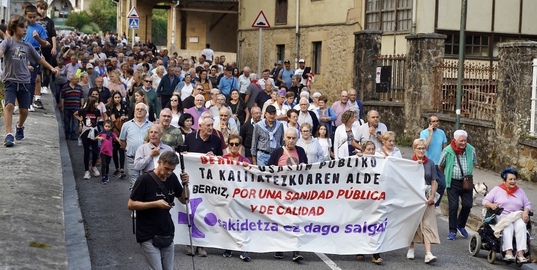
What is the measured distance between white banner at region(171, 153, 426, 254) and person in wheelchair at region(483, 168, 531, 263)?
981 mm

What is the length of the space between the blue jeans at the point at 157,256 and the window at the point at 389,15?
70.3ft

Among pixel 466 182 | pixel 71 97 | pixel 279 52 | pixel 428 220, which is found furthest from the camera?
pixel 279 52

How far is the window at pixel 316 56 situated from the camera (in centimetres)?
3597

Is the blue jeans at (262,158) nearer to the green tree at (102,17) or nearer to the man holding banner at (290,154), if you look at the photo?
the man holding banner at (290,154)

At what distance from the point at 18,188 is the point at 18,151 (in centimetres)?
248

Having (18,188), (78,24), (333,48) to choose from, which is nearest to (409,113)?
(333,48)

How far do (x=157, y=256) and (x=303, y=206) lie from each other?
376 cm

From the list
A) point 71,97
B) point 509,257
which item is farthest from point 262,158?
point 71,97

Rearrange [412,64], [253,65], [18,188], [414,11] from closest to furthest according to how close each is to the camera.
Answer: [18,188] → [412,64] → [414,11] → [253,65]

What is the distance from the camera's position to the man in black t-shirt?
29.8 feet

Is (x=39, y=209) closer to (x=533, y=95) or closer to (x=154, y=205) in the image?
(x=154, y=205)

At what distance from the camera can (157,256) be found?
923 cm

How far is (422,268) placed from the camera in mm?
12156

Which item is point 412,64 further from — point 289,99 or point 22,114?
point 22,114
